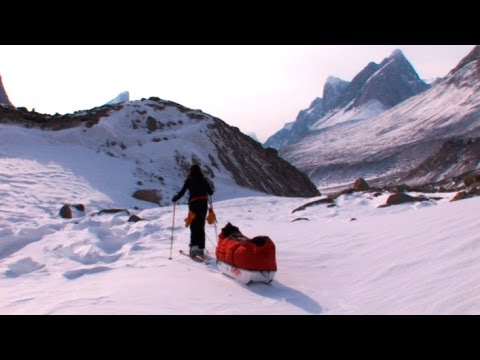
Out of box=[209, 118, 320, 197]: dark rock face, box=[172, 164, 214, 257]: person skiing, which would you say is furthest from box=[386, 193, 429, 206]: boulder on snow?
box=[209, 118, 320, 197]: dark rock face

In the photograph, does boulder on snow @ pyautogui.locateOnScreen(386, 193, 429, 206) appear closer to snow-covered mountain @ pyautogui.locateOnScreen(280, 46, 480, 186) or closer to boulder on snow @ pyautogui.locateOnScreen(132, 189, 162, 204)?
boulder on snow @ pyautogui.locateOnScreen(132, 189, 162, 204)

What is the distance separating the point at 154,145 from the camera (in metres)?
27.9

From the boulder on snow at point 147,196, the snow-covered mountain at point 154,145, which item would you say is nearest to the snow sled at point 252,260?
the snow-covered mountain at point 154,145

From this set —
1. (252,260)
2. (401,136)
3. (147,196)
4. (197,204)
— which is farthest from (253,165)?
(401,136)

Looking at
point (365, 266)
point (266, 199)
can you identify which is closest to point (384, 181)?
point (266, 199)

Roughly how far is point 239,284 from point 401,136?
142 metres

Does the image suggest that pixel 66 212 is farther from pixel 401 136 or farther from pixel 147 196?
pixel 401 136

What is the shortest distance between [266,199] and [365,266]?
14674 mm

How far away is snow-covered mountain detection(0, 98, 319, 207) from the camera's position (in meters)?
23.0

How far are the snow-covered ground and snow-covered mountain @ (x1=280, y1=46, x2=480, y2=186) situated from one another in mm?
90433

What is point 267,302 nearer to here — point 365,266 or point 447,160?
point 365,266

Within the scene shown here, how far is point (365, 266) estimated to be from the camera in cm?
719

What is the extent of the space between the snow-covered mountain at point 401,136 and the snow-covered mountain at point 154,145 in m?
68.8

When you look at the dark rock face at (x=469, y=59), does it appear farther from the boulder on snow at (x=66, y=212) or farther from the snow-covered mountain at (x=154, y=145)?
the boulder on snow at (x=66, y=212)
